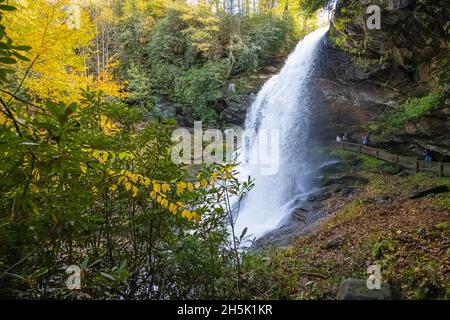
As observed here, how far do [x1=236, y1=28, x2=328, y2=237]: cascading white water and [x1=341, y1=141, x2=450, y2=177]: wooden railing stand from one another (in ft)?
8.57

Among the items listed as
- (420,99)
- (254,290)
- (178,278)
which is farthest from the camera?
(420,99)

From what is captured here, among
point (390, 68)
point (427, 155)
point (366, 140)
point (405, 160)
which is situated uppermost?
point (390, 68)

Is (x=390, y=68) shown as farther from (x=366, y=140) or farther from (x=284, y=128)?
(x=284, y=128)

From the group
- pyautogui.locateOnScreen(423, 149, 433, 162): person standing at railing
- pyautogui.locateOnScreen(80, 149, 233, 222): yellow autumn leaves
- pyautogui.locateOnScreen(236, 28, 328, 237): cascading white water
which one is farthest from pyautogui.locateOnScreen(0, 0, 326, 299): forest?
pyautogui.locateOnScreen(423, 149, 433, 162): person standing at railing

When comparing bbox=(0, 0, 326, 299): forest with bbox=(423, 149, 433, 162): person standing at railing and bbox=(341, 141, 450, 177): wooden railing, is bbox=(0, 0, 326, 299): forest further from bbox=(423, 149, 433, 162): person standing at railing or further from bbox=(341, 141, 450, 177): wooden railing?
bbox=(423, 149, 433, 162): person standing at railing

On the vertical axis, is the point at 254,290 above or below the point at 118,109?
below

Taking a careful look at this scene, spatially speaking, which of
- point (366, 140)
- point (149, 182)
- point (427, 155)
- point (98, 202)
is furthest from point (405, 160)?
point (149, 182)

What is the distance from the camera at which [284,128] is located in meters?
19.0

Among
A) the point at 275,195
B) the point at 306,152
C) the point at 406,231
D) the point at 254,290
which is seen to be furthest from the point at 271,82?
the point at 254,290

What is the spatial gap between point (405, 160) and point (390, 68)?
472cm

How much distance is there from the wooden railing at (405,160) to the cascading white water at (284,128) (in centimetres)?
261

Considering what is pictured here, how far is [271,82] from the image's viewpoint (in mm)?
20797
